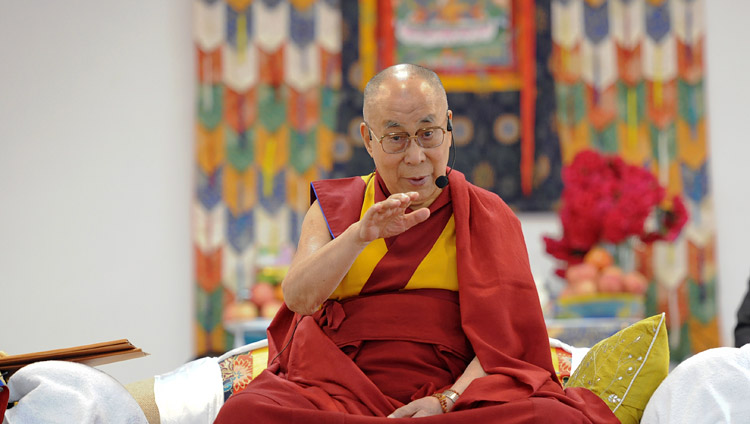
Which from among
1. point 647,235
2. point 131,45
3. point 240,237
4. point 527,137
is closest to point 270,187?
point 240,237

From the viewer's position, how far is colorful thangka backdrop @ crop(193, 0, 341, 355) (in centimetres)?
478

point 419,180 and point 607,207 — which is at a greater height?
point 419,180

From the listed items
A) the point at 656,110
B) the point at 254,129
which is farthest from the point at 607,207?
the point at 254,129

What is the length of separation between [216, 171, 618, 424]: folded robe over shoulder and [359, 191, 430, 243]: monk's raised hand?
280 millimetres

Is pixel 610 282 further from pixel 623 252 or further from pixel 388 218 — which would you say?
pixel 388 218

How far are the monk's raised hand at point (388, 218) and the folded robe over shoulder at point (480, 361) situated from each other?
280 millimetres

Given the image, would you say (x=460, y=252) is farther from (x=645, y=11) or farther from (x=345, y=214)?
(x=645, y=11)

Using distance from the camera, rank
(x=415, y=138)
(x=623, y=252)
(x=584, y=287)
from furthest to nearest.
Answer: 1. (x=623, y=252)
2. (x=584, y=287)
3. (x=415, y=138)

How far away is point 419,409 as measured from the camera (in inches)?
77.7

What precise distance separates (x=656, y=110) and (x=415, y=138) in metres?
2.87

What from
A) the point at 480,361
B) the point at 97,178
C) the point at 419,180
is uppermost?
the point at 419,180

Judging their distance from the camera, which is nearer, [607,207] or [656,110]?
[607,207]

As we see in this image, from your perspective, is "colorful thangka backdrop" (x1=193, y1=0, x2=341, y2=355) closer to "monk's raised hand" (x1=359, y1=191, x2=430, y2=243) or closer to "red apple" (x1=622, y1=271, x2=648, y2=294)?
"red apple" (x1=622, y1=271, x2=648, y2=294)

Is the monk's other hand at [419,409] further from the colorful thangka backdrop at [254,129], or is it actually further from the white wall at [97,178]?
the white wall at [97,178]
